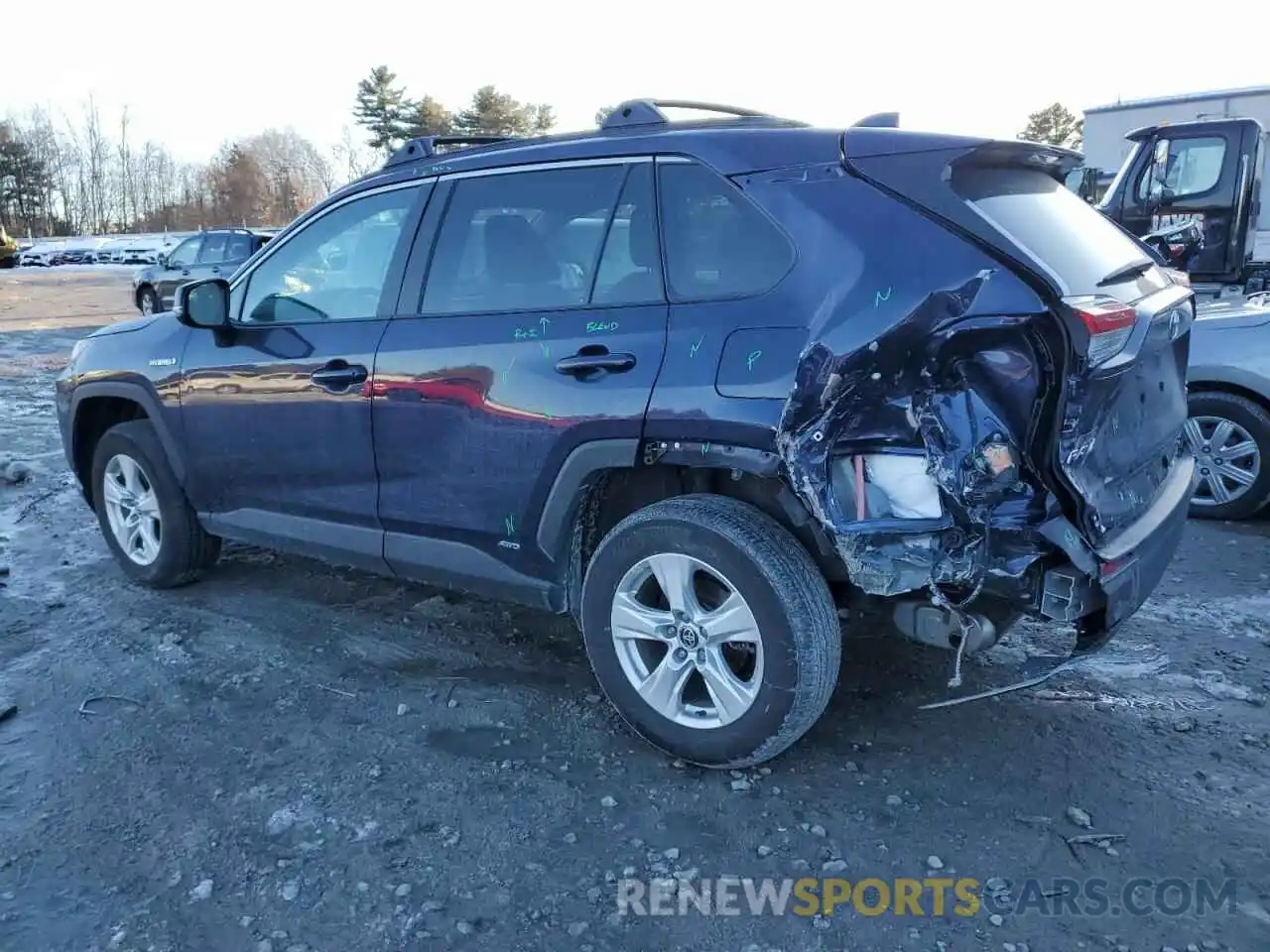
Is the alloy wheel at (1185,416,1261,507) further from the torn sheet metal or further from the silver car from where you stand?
the torn sheet metal

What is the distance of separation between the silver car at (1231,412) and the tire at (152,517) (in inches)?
206

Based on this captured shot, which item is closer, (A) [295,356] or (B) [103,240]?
(A) [295,356]

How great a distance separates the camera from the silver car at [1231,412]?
545 cm

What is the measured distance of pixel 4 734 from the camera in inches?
139

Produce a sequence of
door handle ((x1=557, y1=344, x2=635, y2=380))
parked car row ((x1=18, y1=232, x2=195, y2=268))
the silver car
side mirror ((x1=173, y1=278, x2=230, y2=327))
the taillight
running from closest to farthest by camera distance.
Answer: the taillight → door handle ((x1=557, y1=344, x2=635, y2=380)) → side mirror ((x1=173, y1=278, x2=230, y2=327)) → the silver car → parked car row ((x1=18, y1=232, x2=195, y2=268))

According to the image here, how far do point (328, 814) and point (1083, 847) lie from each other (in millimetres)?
2164

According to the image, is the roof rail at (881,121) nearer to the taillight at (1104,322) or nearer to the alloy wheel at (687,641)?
the taillight at (1104,322)

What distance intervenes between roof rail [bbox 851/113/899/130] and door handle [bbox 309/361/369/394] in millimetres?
1948

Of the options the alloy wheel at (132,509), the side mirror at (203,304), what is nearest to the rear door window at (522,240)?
the side mirror at (203,304)

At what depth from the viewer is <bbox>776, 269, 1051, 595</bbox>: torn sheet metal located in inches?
108

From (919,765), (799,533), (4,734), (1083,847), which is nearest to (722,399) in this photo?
(799,533)

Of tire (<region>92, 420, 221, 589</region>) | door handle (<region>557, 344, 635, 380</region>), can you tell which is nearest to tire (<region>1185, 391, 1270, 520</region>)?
door handle (<region>557, 344, 635, 380</region>)

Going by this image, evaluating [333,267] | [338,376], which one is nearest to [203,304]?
[333,267]

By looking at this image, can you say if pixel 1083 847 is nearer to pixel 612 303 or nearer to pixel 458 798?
pixel 458 798
